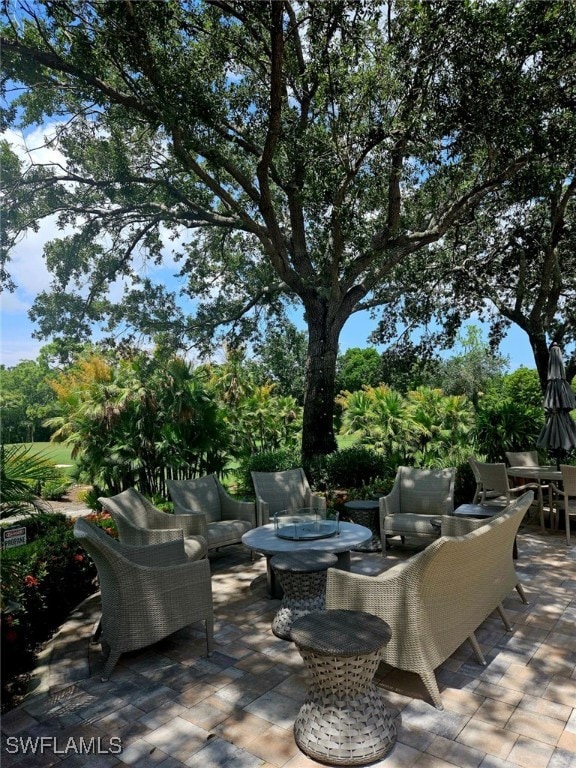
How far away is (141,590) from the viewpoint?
130 inches

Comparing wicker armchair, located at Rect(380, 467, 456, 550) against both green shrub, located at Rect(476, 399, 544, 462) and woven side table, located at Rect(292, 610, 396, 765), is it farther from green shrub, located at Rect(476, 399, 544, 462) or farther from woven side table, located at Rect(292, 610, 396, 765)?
green shrub, located at Rect(476, 399, 544, 462)

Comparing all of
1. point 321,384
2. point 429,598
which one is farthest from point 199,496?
point 321,384

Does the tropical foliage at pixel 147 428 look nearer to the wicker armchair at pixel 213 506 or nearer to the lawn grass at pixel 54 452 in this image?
the lawn grass at pixel 54 452

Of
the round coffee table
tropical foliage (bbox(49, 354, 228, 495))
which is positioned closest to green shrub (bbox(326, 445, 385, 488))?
tropical foliage (bbox(49, 354, 228, 495))

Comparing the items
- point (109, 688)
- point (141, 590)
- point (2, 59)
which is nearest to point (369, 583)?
point (141, 590)

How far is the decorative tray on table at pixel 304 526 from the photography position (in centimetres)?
462

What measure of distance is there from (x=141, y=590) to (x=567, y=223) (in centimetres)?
1185

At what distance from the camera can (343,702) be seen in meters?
2.50

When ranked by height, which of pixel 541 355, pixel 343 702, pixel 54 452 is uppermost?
pixel 541 355

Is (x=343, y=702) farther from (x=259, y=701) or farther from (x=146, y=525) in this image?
(x=146, y=525)

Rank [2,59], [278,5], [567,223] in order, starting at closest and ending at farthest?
[278,5]
[2,59]
[567,223]

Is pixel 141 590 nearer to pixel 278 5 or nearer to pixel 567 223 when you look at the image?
pixel 278 5

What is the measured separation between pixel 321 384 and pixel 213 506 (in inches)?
157

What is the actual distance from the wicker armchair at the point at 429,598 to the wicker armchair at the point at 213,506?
2678 mm
